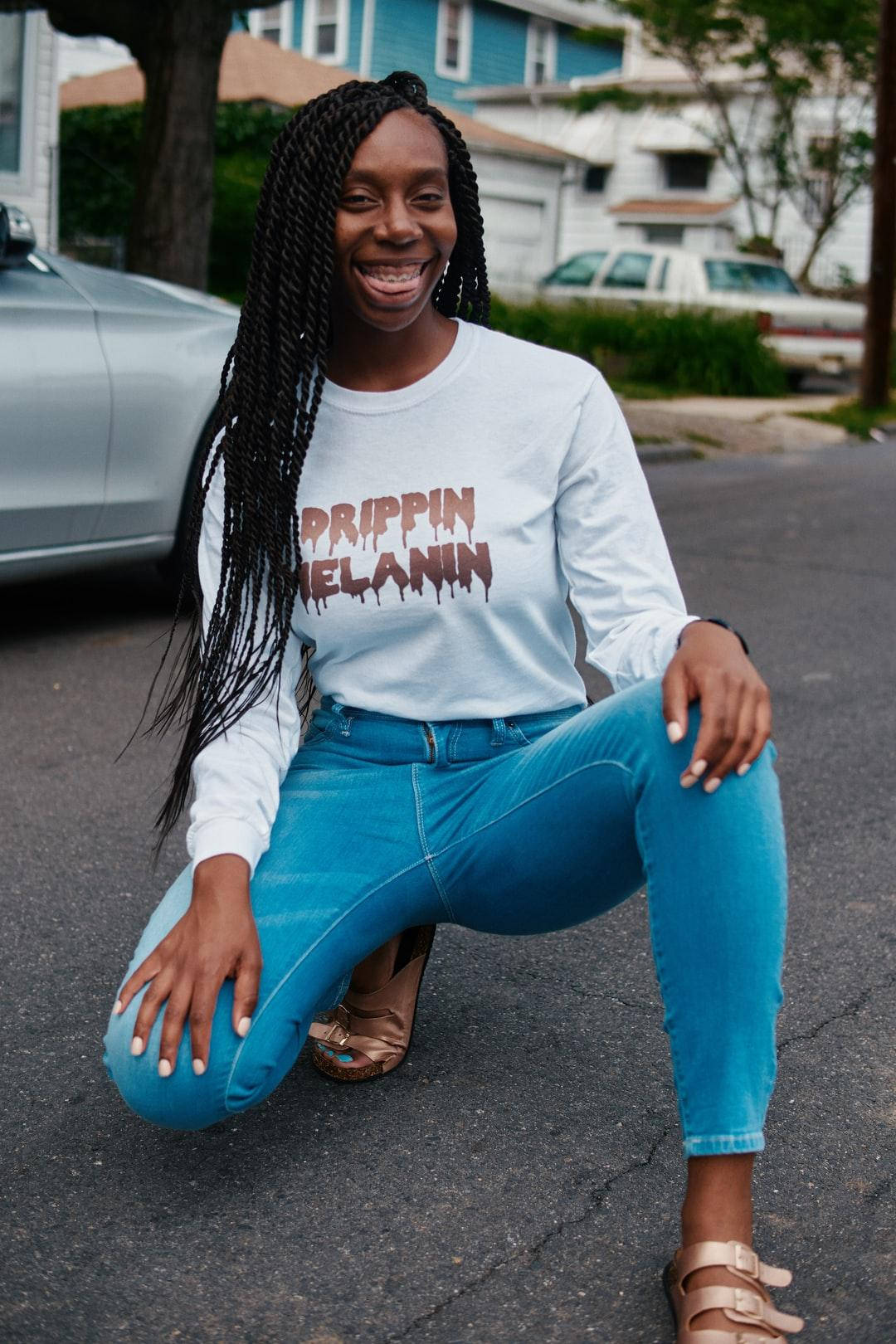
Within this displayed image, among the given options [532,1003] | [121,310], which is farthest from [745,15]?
[532,1003]

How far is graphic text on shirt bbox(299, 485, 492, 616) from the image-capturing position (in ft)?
8.09

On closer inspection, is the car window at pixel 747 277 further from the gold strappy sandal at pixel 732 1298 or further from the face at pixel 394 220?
the gold strappy sandal at pixel 732 1298

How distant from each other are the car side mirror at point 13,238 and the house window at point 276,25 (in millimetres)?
30028

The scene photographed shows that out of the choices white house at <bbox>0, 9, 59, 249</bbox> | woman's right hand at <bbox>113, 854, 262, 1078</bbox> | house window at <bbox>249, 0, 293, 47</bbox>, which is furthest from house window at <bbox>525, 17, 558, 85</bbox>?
woman's right hand at <bbox>113, 854, 262, 1078</bbox>

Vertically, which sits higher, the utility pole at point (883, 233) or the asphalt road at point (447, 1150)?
the utility pole at point (883, 233)

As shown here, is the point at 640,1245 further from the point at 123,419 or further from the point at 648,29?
the point at 648,29

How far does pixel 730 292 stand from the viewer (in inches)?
760

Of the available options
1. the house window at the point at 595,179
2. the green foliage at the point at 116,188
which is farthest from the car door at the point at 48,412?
the house window at the point at 595,179

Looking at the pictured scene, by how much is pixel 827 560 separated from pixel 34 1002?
590 cm

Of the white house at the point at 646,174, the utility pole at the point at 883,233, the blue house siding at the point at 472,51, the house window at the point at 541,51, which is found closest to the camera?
the utility pole at the point at 883,233

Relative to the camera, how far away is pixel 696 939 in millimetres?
2062

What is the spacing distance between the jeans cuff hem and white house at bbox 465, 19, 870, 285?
97.5ft

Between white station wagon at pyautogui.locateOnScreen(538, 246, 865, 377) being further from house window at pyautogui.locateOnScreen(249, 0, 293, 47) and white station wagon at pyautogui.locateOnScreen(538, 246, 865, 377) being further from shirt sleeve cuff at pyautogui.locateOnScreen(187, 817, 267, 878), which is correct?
shirt sleeve cuff at pyautogui.locateOnScreen(187, 817, 267, 878)

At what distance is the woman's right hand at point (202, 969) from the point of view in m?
2.16
